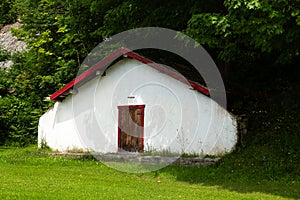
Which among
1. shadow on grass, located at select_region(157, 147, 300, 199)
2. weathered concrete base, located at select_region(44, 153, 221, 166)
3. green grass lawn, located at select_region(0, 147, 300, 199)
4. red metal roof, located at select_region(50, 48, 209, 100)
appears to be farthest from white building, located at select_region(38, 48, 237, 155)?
green grass lawn, located at select_region(0, 147, 300, 199)

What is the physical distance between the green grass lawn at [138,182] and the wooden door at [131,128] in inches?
69.3

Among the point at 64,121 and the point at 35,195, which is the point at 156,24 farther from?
the point at 35,195

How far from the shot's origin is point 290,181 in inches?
485

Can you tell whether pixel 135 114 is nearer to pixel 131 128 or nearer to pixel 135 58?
pixel 131 128

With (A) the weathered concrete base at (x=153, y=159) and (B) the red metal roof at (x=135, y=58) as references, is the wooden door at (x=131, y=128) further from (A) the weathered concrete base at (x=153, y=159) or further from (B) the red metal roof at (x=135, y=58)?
(B) the red metal roof at (x=135, y=58)

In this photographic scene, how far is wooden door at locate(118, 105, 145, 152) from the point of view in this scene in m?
17.4

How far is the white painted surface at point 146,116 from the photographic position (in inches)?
611

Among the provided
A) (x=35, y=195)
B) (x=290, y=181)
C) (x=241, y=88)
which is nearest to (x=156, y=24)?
(x=241, y=88)

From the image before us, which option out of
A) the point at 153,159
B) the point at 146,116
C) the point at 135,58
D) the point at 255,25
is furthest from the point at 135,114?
the point at 255,25

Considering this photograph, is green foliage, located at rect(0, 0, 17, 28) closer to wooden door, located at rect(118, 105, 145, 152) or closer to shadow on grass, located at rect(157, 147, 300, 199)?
wooden door, located at rect(118, 105, 145, 152)

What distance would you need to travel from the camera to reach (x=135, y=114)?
1762 cm

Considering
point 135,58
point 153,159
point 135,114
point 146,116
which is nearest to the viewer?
point 153,159

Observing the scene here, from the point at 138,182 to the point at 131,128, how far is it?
539cm

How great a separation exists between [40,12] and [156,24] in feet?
35.9
